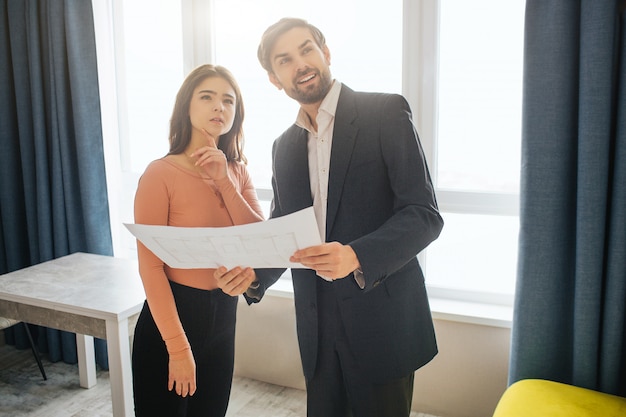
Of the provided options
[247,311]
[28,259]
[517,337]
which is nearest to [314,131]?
[517,337]

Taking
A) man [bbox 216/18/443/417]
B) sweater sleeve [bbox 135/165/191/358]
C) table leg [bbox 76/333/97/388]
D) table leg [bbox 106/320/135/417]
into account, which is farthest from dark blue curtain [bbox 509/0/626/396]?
table leg [bbox 76/333/97/388]

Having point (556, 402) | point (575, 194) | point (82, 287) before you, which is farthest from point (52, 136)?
point (556, 402)

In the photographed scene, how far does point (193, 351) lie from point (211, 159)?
0.56m

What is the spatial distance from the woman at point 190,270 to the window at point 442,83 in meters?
0.57

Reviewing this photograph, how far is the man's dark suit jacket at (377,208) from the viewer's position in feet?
4.39

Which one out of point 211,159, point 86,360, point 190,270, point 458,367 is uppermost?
point 211,159

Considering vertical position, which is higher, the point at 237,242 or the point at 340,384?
the point at 237,242

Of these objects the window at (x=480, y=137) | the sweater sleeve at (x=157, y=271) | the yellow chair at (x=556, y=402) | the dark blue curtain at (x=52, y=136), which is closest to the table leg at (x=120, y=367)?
the sweater sleeve at (x=157, y=271)

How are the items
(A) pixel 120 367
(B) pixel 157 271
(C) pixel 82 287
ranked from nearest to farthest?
(B) pixel 157 271 → (A) pixel 120 367 → (C) pixel 82 287

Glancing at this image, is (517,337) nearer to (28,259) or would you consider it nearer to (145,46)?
(145,46)

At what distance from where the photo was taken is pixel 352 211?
1371mm

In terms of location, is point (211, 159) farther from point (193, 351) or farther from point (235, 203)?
point (193, 351)

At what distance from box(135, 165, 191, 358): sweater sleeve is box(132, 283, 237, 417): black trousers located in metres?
0.04

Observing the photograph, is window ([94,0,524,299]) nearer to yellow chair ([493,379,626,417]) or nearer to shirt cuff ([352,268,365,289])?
yellow chair ([493,379,626,417])
